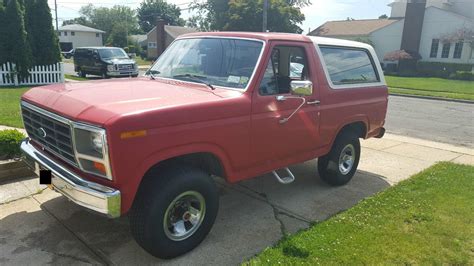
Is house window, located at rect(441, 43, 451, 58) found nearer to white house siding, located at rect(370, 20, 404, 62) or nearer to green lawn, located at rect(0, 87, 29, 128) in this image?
white house siding, located at rect(370, 20, 404, 62)

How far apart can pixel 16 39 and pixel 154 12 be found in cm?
8510

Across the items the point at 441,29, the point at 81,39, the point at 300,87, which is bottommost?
the point at 300,87

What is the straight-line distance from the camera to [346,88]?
511 centimetres

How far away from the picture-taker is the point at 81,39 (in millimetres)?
71875

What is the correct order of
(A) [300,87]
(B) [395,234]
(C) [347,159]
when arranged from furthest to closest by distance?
1. (C) [347,159]
2. (B) [395,234]
3. (A) [300,87]

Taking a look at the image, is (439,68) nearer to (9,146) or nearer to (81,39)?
(9,146)

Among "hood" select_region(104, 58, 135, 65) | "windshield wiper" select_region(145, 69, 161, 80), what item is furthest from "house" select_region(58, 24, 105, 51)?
"windshield wiper" select_region(145, 69, 161, 80)

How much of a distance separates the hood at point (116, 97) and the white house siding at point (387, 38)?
130ft

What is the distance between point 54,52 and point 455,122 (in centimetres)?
1551

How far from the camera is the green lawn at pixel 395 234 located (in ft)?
11.8

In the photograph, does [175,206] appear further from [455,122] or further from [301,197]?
[455,122]

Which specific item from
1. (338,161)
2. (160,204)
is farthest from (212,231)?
(338,161)

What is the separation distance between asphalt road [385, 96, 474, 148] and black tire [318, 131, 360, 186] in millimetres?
4618

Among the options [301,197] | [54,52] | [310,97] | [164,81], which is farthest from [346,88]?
[54,52]
